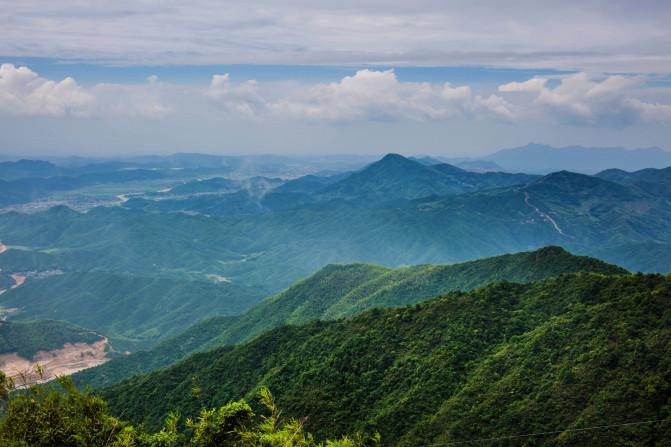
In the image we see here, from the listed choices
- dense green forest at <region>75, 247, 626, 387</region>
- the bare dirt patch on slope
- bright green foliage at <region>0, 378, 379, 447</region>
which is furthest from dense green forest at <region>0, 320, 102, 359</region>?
bright green foliage at <region>0, 378, 379, 447</region>

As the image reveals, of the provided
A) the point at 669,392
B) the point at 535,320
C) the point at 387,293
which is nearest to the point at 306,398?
the point at 535,320

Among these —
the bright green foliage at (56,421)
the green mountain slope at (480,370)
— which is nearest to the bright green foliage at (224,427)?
the bright green foliage at (56,421)

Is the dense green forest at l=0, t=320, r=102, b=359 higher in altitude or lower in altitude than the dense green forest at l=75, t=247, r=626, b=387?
lower

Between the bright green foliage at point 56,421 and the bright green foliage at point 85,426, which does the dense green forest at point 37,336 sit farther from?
the bright green foliage at point 56,421

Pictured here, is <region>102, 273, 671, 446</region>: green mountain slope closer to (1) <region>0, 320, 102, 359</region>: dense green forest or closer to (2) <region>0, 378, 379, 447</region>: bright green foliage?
(2) <region>0, 378, 379, 447</region>: bright green foliage

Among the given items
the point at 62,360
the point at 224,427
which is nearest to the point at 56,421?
the point at 224,427

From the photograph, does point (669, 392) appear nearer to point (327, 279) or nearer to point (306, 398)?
point (306, 398)
